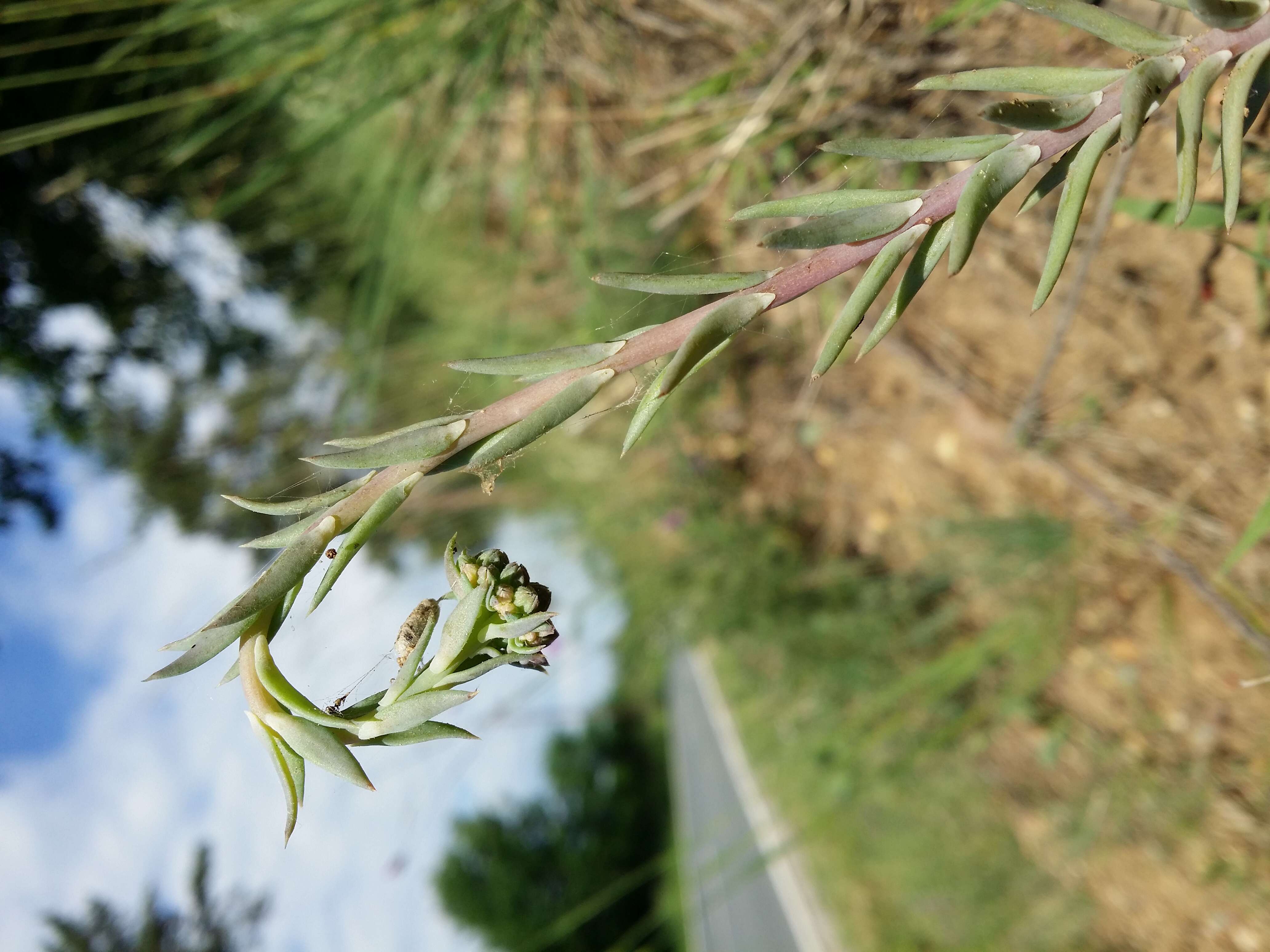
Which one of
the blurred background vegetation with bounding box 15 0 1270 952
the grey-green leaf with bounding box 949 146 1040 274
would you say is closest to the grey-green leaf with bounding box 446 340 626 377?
the grey-green leaf with bounding box 949 146 1040 274

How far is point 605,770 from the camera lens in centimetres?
801

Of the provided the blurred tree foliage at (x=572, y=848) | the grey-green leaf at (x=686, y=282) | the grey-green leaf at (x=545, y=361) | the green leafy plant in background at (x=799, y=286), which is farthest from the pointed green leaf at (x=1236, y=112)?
the blurred tree foliage at (x=572, y=848)

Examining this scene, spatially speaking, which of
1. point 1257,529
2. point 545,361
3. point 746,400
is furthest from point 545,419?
point 746,400

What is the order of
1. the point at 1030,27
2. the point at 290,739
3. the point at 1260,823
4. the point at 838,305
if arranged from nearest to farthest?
the point at 290,739, the point at 1030,27, the point at 1260,823, the point at 838,305

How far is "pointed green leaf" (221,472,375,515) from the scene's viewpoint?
50cm

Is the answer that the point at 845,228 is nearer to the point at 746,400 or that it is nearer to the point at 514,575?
the point at 514,575

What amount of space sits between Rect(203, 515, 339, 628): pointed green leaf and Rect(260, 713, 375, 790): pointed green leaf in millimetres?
69

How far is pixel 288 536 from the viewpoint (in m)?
0.49

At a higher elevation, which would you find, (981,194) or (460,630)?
(981,194)

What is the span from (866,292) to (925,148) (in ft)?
0.37

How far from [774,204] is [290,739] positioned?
47cm

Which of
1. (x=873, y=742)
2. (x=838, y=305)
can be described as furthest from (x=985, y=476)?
(x=873, y=742)

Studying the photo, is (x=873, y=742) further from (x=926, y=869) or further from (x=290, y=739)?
(x=290, y=739)

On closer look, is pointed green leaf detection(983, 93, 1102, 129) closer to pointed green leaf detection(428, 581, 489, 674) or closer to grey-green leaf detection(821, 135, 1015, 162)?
grey-green leaf detection(821, 135, 1015, 162)
